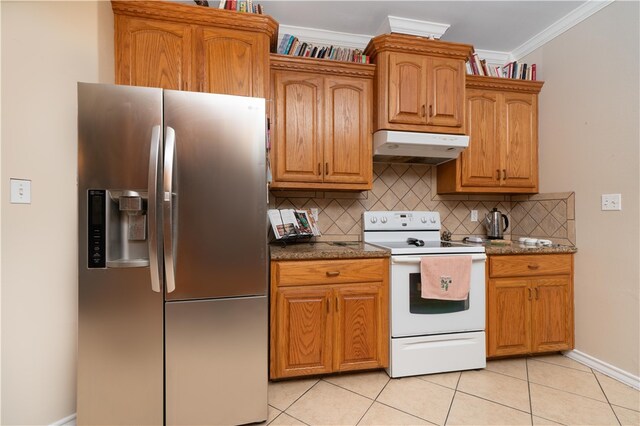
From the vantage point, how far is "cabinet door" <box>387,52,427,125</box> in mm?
2199

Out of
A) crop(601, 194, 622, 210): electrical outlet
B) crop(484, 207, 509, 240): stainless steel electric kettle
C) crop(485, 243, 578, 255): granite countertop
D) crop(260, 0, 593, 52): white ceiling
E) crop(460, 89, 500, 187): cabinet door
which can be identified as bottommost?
crop(485, 243, 578, 255): granite countertop

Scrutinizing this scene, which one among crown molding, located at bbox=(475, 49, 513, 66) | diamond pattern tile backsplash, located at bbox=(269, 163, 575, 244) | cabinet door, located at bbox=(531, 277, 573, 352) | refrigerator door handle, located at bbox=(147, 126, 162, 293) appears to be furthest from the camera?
crown molding, located at bbox=(475, 49, 513, 66)

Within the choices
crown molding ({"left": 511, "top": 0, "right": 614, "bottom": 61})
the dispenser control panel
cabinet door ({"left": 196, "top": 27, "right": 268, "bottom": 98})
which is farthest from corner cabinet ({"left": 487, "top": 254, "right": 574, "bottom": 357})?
the dispenser control panel

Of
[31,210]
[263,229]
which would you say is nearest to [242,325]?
[263,229]

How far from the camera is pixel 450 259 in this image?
6.48 feet

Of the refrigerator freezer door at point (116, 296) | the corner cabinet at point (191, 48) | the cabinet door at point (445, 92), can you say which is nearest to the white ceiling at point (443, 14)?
the cabinet door at point (445, 92)

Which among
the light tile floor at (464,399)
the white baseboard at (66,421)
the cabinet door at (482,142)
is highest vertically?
the cabinet door at (482,142)

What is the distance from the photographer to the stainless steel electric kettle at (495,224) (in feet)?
8.80

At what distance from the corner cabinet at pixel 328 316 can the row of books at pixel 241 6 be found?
1.68 meters

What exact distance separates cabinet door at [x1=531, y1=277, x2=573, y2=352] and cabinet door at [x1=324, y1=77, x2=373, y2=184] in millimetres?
1564

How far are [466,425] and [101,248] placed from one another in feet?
6.52

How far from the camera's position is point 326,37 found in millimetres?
2551

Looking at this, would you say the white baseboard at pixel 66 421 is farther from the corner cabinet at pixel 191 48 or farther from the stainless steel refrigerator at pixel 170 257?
the corner cabinet at pixel 191 48

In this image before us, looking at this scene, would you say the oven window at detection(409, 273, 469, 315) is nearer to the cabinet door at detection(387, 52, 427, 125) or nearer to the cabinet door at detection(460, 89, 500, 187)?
the cabinet door at detection(460, 89, 500, 187)
